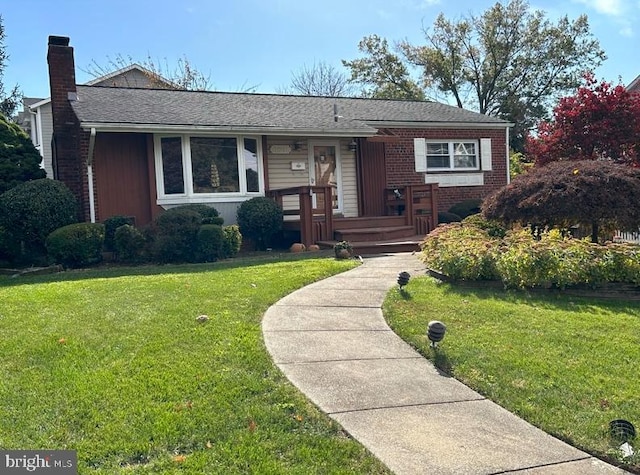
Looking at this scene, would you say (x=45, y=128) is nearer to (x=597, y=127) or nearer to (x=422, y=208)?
(x=422, y=208)

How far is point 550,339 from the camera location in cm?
521

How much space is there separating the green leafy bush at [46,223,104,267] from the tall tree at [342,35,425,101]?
28.9 metres

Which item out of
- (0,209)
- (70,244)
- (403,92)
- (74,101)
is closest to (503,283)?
(70,244)

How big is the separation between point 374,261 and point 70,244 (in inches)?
214

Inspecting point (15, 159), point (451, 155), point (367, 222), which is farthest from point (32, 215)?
point (451, 155)

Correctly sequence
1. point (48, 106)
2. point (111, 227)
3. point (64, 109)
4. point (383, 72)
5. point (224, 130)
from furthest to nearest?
point (383, 72)
point (48, 106)
point (64, 109)
point (224, 130)
point (111, 227)

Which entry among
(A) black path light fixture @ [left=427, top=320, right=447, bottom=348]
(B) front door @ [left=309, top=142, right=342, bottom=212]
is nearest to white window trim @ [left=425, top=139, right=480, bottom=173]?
(B) front door @ [left=309, top=142, right=342, bottom=212]

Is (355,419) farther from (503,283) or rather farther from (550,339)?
(503,283)

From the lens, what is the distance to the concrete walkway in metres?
3.17

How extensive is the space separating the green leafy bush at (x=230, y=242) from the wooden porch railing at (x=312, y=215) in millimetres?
1631

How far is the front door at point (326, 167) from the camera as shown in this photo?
15.1 metres

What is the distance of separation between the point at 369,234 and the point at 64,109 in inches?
297

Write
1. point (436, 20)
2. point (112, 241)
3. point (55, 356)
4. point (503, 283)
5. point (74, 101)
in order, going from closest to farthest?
point (55, 356) → point (503, 283) → point (112, 241) → point (74, 101) → point (436, 20)

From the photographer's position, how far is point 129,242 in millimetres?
10703
